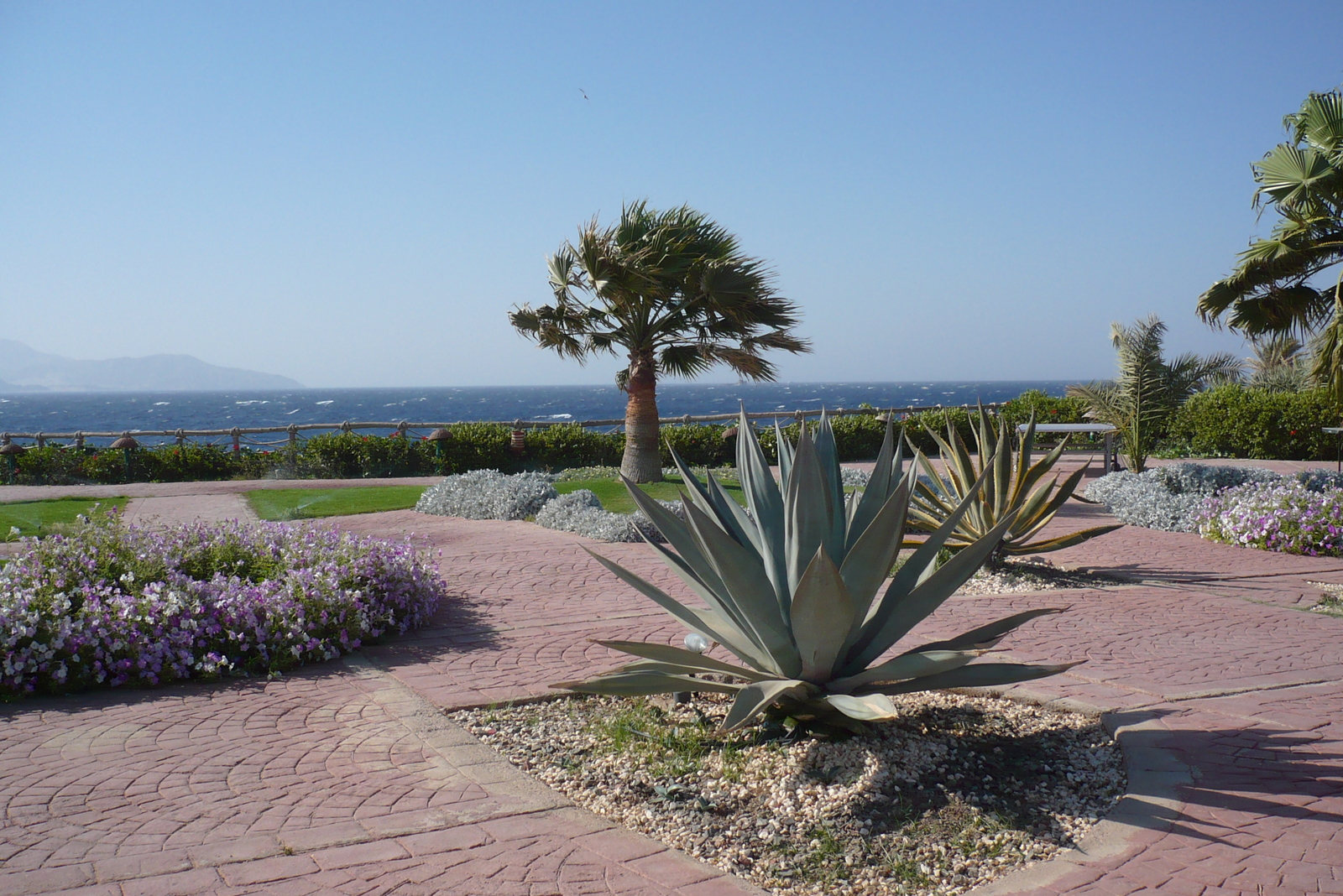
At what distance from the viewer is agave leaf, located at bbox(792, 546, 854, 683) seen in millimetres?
2947

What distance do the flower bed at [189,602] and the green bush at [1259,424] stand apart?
1750 centimetres

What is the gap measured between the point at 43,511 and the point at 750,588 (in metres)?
12.0

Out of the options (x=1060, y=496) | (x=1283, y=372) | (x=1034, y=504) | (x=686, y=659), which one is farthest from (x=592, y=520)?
(x=1283, y=372)

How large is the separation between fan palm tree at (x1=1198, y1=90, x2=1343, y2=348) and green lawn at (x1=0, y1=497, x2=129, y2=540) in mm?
13954

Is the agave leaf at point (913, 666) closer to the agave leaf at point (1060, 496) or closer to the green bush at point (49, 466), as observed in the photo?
the agave leaf at point (1060, 496)

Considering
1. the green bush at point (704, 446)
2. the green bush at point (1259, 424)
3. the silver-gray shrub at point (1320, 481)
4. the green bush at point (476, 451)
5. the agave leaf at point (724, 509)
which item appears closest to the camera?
the agave leaf at point (724, 509)

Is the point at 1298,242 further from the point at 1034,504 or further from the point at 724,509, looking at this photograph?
the point at 724,509

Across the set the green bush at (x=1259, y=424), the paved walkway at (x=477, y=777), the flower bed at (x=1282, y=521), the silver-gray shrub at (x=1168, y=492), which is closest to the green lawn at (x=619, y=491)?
the silver-gray shrub at (x=1168, y=492)

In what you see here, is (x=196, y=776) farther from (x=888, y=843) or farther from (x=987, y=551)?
(x=987, y=551)

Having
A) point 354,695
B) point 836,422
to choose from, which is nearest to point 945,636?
point 354,695

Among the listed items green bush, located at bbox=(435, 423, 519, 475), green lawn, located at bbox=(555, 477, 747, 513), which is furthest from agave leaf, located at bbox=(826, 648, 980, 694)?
green bush, located at bbox=(435, 423, 519, 475)

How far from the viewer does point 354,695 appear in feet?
14.8

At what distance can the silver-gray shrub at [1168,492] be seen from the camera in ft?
33.9

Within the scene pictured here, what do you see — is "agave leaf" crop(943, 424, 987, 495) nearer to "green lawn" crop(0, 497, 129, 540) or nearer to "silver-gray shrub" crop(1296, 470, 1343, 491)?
"silver-gray shrub" crop(1296, 470, 1343, 491)
